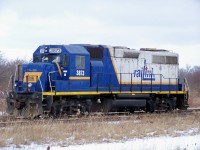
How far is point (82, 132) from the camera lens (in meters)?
12.5

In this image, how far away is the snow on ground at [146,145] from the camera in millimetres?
10328

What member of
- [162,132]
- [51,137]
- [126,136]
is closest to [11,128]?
[51,137]

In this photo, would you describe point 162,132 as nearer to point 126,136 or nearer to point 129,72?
point 126,136

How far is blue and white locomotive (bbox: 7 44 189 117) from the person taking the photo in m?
17.4

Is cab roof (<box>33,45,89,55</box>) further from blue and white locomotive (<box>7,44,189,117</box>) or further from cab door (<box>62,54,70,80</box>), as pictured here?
cab door (<box>62,54,70,80</box>)

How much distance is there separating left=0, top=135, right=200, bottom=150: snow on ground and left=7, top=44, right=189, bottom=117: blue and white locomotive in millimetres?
6033

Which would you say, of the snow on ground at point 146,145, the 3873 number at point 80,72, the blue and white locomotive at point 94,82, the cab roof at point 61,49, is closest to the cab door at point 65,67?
the blue and white locomotive at point 94,82

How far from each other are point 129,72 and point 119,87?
1.19 metres

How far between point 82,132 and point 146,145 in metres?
2.47

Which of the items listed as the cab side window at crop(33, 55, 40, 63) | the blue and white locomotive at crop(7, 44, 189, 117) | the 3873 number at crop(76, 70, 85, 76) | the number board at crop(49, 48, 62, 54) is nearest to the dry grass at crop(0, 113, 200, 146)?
the blue and white locomotive at crop(7, 44, 189, 117)

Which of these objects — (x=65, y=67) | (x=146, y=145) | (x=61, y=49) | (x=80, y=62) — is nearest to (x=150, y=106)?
(x=80, y=62)

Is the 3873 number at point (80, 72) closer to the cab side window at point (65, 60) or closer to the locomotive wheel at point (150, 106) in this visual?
the cab side window at point (65, 60)

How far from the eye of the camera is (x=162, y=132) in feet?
44.4

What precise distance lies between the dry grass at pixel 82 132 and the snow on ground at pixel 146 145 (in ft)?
1.73
